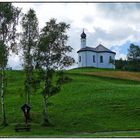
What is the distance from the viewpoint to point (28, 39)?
2197 inches

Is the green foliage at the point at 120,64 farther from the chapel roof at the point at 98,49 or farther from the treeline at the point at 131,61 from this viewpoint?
the chapel roof at the point at 98,49

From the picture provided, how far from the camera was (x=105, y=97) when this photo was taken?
62.3 m

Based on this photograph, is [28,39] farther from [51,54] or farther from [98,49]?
[98,49]

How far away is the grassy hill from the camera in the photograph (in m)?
46.3

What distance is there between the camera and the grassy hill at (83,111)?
46.3 meters

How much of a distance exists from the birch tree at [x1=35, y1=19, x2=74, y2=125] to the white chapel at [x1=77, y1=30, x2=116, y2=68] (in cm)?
9592

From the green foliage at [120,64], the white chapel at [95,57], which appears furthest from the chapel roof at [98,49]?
the green foliage at [120,64]

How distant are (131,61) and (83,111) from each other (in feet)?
357

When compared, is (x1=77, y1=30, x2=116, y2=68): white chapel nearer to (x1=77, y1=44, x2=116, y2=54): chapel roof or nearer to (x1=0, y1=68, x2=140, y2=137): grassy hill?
(x1=77, y1=44, x2=116, y2=54): chapel roof

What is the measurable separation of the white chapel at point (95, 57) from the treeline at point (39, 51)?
94.2 m

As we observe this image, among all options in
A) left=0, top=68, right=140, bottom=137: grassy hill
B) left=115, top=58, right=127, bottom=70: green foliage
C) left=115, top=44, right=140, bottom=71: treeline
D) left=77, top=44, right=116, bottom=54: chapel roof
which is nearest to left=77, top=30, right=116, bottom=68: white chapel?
left=77, top=44, right=116, bottom=54: chapel roof

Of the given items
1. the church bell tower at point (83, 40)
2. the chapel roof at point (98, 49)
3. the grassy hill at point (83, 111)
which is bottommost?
the grassy hill at point (83, 111)

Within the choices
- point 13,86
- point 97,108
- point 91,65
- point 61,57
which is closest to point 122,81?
point 13,86

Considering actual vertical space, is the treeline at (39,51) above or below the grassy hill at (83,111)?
above
